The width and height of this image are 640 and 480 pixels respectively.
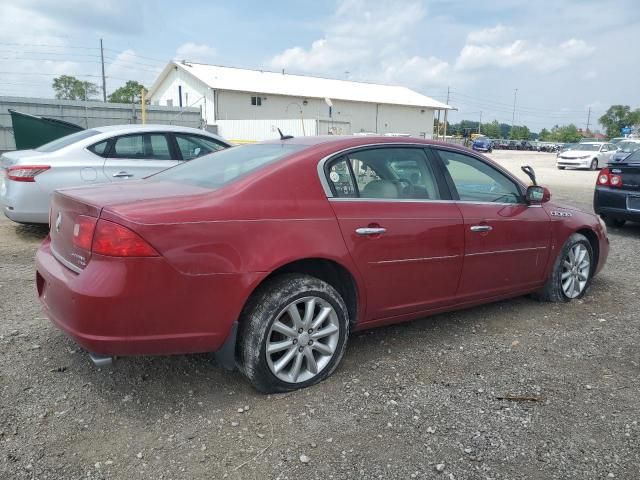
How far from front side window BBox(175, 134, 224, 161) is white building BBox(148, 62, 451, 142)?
1919cm

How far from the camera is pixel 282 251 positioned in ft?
9.48

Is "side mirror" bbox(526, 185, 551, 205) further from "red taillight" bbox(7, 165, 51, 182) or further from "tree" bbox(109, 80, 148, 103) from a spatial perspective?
"tree" bbox(109, 80, 148, 103)

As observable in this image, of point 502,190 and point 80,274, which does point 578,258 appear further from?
point 80,274

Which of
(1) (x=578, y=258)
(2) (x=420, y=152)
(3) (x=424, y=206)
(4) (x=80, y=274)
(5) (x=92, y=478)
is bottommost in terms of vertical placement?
(5) (x=92, y=478)

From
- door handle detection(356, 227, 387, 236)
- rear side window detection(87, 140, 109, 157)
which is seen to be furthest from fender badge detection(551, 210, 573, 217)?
rear side window detection(87, 140, 109, 157)

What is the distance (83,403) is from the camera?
2.90 metres

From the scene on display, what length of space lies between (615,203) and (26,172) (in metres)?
8.18

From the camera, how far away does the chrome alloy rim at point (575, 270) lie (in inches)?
187

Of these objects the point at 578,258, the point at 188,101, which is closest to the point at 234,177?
the point at 578,258

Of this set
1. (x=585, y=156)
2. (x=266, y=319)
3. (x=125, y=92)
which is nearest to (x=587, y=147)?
(x=585, y=156)

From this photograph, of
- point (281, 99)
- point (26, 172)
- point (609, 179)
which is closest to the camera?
point (26, 172)

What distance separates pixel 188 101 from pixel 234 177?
37352 millimetres

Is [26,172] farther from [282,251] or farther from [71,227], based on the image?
[282,251]

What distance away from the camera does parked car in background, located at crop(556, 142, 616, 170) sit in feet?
88.9
